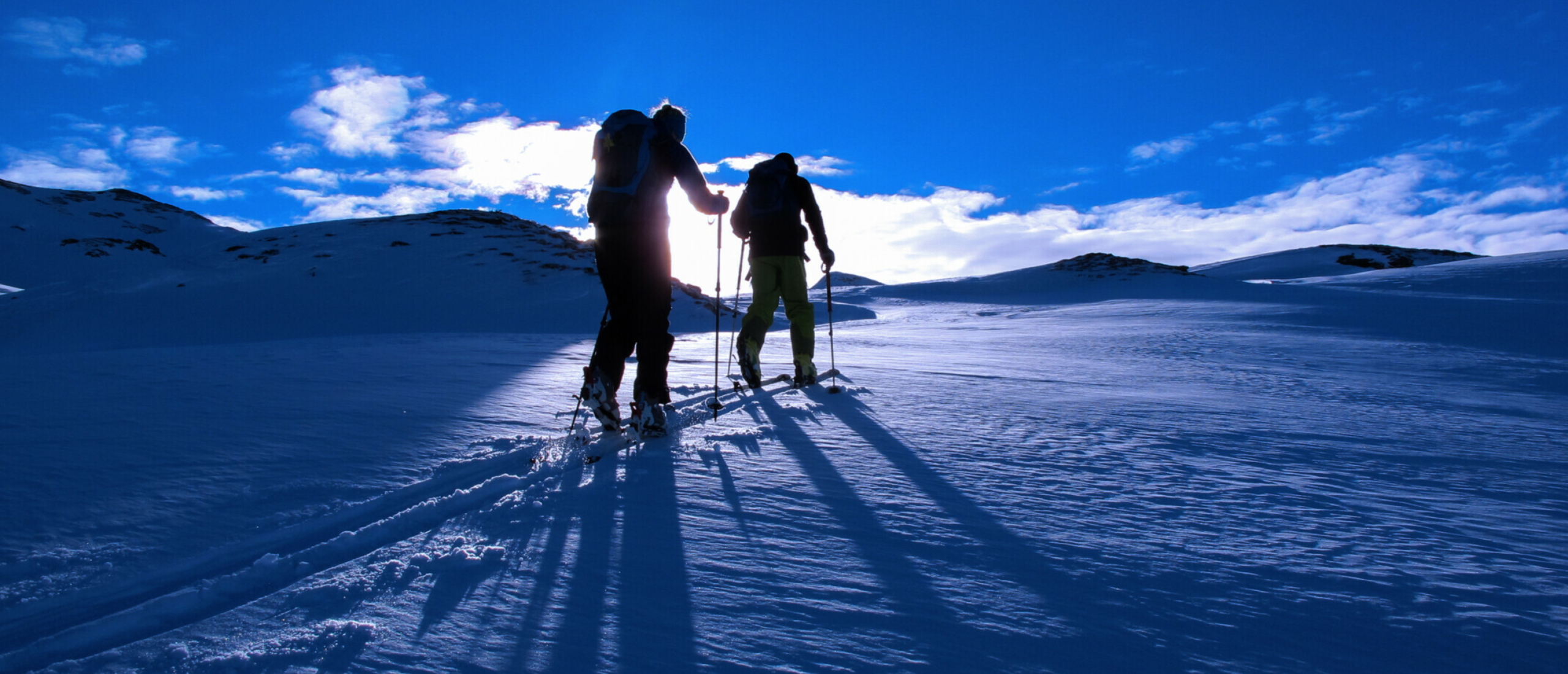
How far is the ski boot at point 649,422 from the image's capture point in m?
2.51

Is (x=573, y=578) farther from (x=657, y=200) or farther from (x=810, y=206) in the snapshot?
(x=810, y=206)

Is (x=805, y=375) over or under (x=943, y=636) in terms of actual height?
over

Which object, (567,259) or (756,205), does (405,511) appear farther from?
(567,259)

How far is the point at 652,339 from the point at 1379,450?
2.36 m

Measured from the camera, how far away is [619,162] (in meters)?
2.75

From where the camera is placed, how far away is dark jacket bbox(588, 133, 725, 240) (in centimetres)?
274

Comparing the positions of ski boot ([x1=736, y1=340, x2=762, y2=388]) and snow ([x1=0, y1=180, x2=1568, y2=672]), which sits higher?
ski boot ([x1=736, y1=340, x2=762, y2=388])

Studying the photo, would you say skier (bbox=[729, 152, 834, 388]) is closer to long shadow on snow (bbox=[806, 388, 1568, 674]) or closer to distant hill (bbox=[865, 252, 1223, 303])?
long shadow on snow (bbox=[806, 388, 1568, 674])

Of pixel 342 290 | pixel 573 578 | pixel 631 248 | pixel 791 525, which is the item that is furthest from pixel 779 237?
pixel 342 290

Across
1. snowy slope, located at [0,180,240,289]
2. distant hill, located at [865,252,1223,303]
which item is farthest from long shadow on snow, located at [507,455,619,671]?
snowy slope, located at [0,180,240,289]

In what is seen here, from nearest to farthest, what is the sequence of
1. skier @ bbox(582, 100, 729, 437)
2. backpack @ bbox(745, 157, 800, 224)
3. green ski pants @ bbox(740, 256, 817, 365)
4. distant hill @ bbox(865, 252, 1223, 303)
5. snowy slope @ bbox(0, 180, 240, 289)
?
skier @ bbox(582, 100, 729, 437), green ski pants @ bbox(740, 256, 817, 365), backpack @ bbox(745, 157, 800, 224), distant hill @ bbox(865, 252, 1223, 303), snowy slope @ bbox(0, 180, 240, 289)

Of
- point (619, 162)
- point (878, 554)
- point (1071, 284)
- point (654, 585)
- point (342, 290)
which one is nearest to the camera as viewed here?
point (654, 585)

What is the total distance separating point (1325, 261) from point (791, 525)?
3794cm

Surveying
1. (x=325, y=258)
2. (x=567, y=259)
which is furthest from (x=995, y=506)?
(x=325, y=258)
